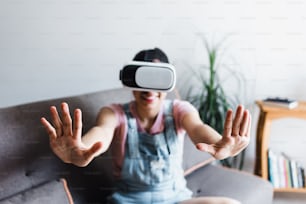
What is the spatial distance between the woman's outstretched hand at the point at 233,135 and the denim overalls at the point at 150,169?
0.80 ft

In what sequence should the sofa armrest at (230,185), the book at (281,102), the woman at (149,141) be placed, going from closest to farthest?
the woman at (149,141) → the sofa armrest at (230,185) → the book at (281,102)

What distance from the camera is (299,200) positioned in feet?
4.66

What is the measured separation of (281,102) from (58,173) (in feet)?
2.71

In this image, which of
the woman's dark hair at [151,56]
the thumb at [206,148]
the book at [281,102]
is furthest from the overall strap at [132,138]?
the book at [281,102]

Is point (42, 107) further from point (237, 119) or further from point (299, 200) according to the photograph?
point (299, 200)

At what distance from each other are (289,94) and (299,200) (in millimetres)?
399

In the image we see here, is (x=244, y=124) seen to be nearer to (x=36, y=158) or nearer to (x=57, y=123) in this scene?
(x=57, y=123)

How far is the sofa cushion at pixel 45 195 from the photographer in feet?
2.62

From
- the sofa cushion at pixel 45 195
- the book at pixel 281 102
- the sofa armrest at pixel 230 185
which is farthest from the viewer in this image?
the book at pixel 281 102

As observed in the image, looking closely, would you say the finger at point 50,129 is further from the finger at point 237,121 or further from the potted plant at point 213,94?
the potted plant at point 213,94

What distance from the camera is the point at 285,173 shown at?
4.70 feet

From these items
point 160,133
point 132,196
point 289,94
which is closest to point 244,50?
point 289,94

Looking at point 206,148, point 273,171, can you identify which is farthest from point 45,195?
point 273,171

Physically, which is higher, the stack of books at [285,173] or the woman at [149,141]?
the woman at [149,141]
